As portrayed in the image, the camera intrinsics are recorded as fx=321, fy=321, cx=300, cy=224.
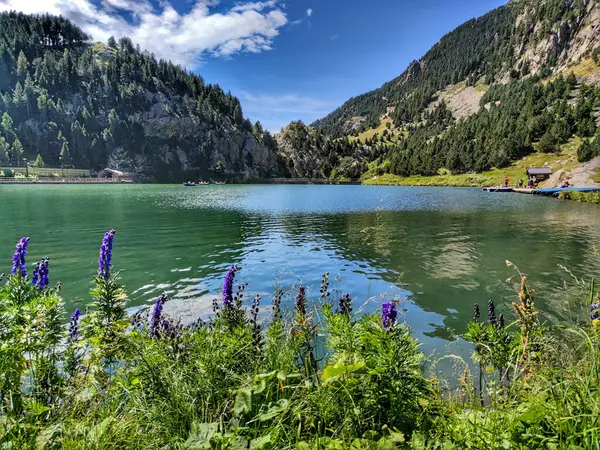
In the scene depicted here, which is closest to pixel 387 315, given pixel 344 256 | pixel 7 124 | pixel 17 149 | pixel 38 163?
pixel 344 256

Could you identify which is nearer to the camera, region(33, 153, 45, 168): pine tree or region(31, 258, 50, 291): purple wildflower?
region(31, 258, 50, 291): purple wildflower

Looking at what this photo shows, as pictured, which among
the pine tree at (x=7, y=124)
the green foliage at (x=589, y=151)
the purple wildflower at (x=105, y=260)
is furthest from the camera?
the pine tree at (x=7, y=124)

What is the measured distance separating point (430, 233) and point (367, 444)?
103 ft

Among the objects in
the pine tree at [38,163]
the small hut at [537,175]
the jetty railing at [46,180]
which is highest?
the pine tree at [38,163]

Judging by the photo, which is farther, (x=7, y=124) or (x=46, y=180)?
(x=7, y=124)

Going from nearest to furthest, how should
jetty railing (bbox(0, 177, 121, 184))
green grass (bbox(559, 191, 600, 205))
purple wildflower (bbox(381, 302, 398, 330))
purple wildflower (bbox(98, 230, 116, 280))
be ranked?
purple wildflower (bbox(381, 302, 398, 330)), purple wildflower (bbox(98, 230, 116, 280)), green grass (bbox(559, 191, 600, 205)), jetty railing (bbox(0, 177, 121, 184))

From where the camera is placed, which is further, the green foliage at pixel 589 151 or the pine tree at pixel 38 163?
the pine tree at pixel 38 163

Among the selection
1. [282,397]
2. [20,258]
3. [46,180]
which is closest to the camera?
[282,397]

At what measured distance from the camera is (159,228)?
33.1 metres

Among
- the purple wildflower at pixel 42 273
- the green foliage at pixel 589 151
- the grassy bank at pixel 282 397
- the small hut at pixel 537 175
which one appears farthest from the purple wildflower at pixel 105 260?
the green foliage at pixel 589 151

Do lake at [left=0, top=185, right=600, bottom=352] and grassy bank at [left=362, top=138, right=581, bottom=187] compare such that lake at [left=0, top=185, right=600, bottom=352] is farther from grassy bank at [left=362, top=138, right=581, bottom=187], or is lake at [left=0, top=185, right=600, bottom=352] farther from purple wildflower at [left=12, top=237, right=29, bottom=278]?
grassy bank at [left=362, top=138, right=581, bottom=187]

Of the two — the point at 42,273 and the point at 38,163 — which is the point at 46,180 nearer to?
the point at 38,163

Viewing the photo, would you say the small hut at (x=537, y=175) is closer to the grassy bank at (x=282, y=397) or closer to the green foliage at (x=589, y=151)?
the green foliage at (x=589, y=151)

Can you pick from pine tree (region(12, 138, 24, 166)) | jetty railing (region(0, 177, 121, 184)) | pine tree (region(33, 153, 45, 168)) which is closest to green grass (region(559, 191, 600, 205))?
jetty railing (region(0, 177, 121, 184))
